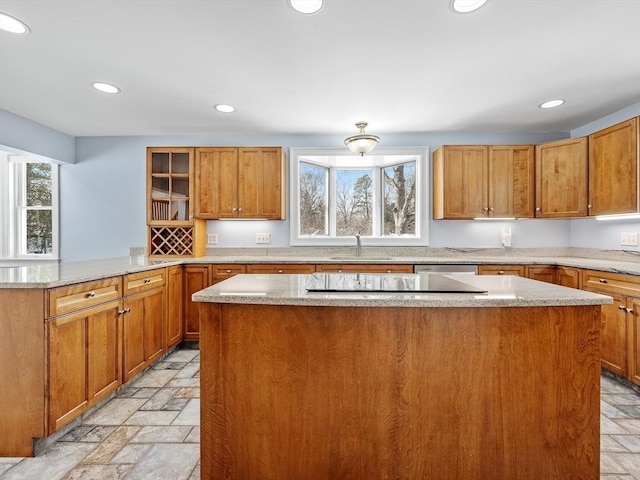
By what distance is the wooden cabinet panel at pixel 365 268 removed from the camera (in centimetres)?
339

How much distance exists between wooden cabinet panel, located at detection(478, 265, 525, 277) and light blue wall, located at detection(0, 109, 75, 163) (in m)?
4.99

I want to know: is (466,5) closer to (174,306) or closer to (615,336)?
(615,336)

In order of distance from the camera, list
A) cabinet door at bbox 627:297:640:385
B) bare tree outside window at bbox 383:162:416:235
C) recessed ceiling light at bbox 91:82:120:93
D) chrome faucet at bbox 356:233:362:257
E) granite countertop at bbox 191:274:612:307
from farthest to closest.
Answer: bare tree outside window at bbox 383:162:416:235, chrome faucet at bbox 356:233:362:257, recessed ceiling light at bbox 91:82:120:93, cabinet door at bbox 627:297:640:385, granite countertop at bbox 191:274:612:307

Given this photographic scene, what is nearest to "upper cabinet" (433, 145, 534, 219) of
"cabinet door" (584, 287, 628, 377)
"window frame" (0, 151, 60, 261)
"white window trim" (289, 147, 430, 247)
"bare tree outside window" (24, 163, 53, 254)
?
"white window trim" (289, 147, 430, 247)

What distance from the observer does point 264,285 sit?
1681 millimetres

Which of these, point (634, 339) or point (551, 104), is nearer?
point (634, 339)

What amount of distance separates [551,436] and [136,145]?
4729 mm

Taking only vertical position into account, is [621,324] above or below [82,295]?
below

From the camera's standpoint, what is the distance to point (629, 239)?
123 inches

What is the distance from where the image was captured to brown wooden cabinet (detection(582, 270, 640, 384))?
244 cm

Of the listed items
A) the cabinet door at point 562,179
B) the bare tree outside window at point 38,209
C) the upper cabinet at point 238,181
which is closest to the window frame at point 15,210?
the bare tree outside window at point 38,209

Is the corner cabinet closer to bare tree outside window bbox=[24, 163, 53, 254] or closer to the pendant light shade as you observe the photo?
bare tree outside window bbox=[24, 163, 53, 254]

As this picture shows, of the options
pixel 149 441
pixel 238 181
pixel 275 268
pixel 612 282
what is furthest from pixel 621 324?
pixel 238 181

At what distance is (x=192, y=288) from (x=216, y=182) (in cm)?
123
